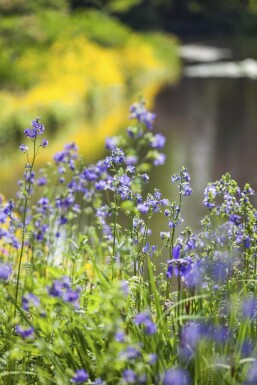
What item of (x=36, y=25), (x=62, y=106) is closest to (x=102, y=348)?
(x=62, y=106)

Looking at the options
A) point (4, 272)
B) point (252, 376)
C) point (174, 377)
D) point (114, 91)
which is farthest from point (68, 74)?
point (174, 377)

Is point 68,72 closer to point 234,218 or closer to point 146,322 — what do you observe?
point 234,218

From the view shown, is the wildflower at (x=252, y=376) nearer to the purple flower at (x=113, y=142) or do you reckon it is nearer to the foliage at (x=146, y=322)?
the foliage at (x=146, y=322)

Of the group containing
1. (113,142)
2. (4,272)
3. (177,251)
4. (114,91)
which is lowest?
(4,272)

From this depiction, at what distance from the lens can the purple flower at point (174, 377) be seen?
121 inches

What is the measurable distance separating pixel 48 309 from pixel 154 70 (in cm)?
2716

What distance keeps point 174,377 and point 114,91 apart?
21330 mm

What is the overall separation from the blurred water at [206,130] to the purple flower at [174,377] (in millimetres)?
6918

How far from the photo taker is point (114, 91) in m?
24.2

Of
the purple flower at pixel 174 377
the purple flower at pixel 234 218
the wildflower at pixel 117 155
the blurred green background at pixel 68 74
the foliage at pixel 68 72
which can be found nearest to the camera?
the purple flower at pixel 174 377

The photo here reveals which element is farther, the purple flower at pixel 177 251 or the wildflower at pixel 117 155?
the wildflower at pixel 117 155

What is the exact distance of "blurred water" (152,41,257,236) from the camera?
13.5 m

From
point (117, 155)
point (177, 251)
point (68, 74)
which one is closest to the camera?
point (177, 251)

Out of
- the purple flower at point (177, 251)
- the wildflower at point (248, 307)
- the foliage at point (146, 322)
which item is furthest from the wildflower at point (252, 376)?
the purple flower at point (177, 251)
